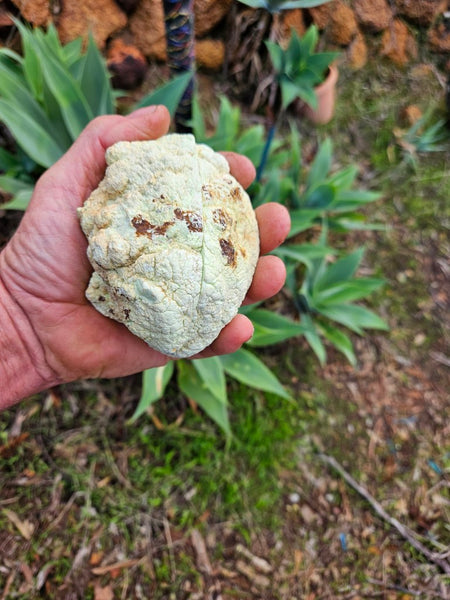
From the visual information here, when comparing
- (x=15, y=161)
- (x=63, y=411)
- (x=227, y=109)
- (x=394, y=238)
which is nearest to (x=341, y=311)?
(x=394, y=238)

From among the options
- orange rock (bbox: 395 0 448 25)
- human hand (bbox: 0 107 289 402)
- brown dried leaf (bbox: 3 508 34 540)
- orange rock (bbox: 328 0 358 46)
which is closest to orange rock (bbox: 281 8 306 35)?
orange rock (bbox: 328 0 358 46)

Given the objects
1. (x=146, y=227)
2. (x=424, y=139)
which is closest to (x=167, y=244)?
(x=146, y=227)

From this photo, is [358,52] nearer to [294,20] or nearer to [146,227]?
[294,20]

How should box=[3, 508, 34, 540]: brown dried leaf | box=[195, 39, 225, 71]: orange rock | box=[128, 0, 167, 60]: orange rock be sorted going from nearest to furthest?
box=[3, 508, 34, 540]: brown dried leaf → box=[128, 0, 167, 60]: orange rock → box=[195, 39, 225, 71]: orange rock

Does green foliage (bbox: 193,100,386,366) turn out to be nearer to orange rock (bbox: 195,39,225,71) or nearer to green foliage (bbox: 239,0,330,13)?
orange rock (bbox: 195,39,225,71)

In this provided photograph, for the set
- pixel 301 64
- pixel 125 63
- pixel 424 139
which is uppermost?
pixel 301 64

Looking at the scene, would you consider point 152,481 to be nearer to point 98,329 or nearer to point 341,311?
point 98,329
